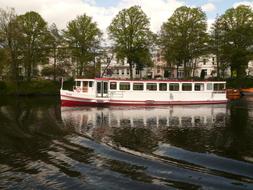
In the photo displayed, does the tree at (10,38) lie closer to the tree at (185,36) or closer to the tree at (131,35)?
the tree at (131,35)

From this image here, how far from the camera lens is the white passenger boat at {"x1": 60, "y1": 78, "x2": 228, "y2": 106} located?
173 feet

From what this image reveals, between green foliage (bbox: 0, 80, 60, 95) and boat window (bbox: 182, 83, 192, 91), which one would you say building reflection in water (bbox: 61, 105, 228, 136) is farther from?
green foliage (bbox: 0, 80, 60, 95)

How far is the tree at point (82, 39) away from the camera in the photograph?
86938 mm

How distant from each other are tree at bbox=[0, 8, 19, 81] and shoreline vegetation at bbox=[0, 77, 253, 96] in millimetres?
2412

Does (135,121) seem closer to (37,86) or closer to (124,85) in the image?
(124,85)

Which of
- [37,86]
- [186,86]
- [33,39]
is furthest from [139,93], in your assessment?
[33,39]

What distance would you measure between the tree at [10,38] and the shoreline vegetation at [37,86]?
241 centimetres

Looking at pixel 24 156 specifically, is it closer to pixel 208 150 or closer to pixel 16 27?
pixel 208 150

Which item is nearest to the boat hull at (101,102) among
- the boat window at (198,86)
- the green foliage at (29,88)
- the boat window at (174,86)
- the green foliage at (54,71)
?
the boat window at (174,86)

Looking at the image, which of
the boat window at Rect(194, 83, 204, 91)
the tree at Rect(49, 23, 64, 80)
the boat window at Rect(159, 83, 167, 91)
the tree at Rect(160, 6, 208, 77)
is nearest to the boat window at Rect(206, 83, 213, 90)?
the boat window at Rect(194, 83, 204, 91)

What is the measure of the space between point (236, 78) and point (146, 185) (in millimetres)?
76481

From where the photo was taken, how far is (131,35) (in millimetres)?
85688

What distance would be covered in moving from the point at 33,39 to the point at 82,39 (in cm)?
1102

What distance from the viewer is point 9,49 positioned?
79250 mm
